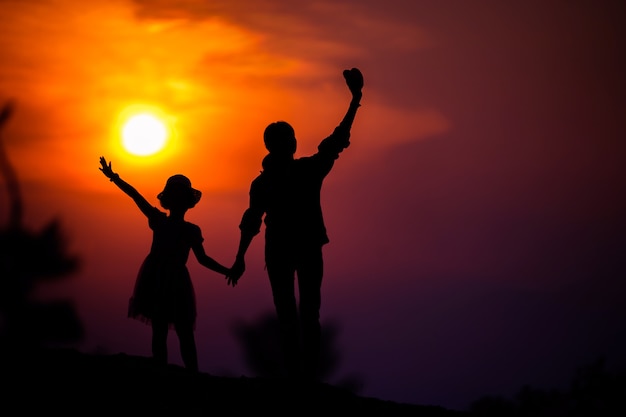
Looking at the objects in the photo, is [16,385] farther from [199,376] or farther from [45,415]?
[199,376]

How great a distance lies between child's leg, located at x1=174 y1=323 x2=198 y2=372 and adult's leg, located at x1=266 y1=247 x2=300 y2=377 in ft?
6.57

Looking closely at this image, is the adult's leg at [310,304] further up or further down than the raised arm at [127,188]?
further down

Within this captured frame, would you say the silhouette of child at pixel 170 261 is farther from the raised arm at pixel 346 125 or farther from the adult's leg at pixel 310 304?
the raised arm at pixel 346 125

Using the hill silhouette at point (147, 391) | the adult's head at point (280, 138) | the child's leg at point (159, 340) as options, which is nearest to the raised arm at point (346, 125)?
the adult's head at point (280, 138)

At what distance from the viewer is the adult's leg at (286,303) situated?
8.66 m

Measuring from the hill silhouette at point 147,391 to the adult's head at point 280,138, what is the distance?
2.06 metres

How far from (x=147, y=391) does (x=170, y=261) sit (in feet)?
10.2

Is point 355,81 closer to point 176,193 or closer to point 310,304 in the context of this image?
point 310,304

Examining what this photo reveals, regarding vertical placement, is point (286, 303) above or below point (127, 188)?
below

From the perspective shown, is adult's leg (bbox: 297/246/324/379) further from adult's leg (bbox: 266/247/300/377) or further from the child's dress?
the child's dress

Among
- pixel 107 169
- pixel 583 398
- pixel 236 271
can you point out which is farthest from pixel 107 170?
pixel 583 398

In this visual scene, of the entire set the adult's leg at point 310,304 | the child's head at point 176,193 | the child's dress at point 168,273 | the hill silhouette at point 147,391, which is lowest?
the hill silhouette at point 147,391

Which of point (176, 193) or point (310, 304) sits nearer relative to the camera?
point (310, 304)

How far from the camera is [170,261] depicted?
10.7 meters
